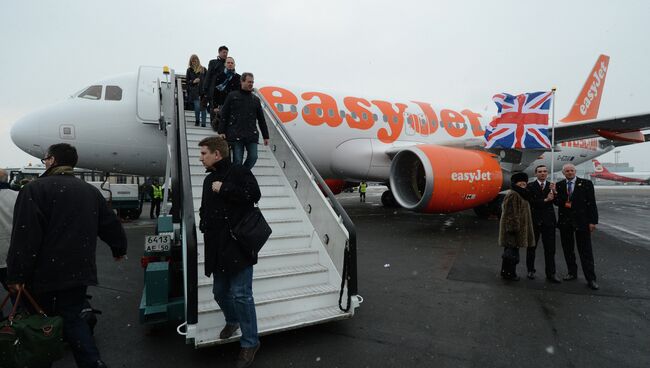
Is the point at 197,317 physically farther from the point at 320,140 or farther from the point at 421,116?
the point at 421,116

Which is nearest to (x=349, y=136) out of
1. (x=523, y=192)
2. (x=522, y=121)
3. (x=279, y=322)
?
(x=522, y=121)

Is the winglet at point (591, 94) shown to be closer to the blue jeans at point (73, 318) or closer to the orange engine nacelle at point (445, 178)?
the orange engine nacelle at point (445, 178)

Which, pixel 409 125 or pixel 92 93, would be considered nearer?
pixel 92 93

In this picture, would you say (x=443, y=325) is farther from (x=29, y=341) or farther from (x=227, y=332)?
(x=29, y=341)

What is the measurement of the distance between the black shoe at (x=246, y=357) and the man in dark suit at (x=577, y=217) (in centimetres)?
431

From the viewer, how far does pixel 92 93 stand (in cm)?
717

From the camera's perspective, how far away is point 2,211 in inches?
122

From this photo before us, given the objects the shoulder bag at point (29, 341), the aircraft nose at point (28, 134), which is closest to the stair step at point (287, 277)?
the shoulder bag at point (29, 341)

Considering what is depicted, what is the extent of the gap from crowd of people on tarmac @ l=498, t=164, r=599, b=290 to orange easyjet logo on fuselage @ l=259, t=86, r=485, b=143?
5.39m

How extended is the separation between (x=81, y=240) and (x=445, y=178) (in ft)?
22.8

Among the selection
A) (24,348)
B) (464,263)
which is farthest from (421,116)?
(24,348)

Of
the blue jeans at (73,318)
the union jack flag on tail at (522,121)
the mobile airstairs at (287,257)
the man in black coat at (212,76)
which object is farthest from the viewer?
the union jack flag on tail at (522,121)

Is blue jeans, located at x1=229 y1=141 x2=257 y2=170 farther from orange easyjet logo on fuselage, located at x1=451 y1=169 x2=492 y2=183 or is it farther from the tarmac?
orange easyjet logo on fuselage, located at x1=451 y1=169 x2=492 y2=183

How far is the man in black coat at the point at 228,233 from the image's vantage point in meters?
2.52
